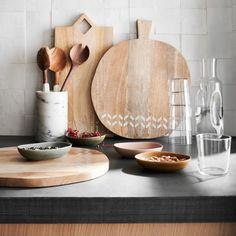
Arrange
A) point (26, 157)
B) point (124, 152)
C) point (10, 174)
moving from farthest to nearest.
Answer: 1. point (124, 152)
2. point (26, 157)
3. point (10, 174)

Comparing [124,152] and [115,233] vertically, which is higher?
[124,152]

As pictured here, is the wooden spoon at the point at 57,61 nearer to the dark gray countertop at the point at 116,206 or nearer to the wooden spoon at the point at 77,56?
the wooden spoon at the point at 77,56

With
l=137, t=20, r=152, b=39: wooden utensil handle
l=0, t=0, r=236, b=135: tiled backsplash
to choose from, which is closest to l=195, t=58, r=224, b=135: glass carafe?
l=0, t=0, r=236, b=135: tiled backsplash

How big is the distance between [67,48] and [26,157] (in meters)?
0.70

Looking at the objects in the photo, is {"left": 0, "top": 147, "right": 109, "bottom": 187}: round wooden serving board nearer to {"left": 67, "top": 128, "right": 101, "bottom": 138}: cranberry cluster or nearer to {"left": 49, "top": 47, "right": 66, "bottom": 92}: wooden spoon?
{"left": 67, "top": 128, "right": 101, "bottom": 138}: cranberry cluster

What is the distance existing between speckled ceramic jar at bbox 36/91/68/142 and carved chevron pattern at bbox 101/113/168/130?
0.66 ft

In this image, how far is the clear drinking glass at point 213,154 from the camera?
103 cm

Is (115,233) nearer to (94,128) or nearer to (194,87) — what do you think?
(94,128)

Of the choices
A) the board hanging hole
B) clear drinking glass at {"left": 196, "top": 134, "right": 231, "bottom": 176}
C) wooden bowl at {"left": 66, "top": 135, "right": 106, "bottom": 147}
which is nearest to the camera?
clear drinking glass at {"left": 196, "top": 134, "right": 231, "bottom": 176}

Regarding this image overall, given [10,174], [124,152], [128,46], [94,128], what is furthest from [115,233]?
[128,46]

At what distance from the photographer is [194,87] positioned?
1.76 metres

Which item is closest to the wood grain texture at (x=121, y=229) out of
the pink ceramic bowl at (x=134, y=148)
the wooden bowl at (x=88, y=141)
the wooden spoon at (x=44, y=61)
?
the pink ceramic bowl at (x=134, y=148)

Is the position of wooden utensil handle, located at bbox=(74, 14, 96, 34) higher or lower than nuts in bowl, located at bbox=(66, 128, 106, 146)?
higher

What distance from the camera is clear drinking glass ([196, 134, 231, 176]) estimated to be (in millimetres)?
1031
